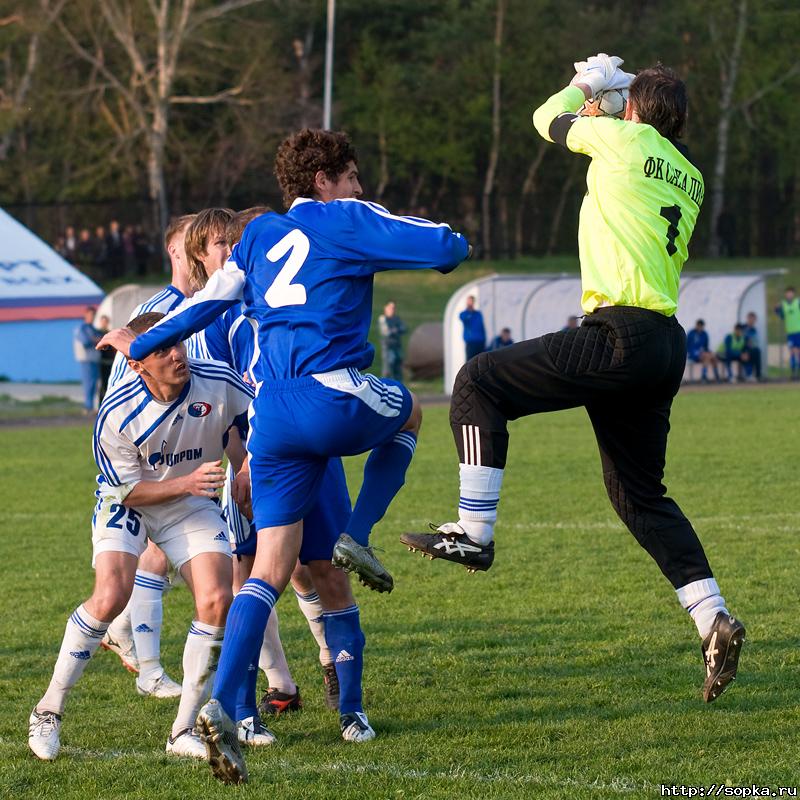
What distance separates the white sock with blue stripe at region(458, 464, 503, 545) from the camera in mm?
5168

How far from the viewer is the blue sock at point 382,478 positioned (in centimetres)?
522

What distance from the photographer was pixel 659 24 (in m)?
52.3

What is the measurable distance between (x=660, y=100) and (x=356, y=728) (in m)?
2.67

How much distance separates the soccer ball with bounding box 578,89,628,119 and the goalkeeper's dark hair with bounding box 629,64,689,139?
0.16 m

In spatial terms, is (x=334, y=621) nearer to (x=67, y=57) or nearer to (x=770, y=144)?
(x=67, y=57)

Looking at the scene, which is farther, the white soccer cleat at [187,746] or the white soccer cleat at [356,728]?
the white soccer cleat at [356,728]

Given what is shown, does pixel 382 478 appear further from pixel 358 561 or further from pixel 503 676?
pixel 503 676

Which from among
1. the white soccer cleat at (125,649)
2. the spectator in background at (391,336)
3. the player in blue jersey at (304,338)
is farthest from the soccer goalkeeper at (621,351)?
the spectator in background at (391,336)

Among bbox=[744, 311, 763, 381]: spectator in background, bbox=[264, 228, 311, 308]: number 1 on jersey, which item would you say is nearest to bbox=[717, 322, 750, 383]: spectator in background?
bbox=[744, 311, 763, 381]: spectator in background

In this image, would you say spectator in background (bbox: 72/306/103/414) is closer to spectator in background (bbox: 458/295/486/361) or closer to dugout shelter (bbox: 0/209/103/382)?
dugout shelter (bbox: 0/209/103/382)

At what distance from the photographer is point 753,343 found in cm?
2747

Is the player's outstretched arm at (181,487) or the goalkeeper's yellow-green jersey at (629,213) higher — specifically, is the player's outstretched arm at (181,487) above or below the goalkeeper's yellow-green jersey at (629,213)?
below

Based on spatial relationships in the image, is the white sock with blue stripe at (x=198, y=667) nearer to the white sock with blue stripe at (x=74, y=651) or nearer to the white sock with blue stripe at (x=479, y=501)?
the white sock with blue stripe at (x=74, y=651)

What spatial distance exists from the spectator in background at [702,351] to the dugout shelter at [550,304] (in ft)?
1.43
